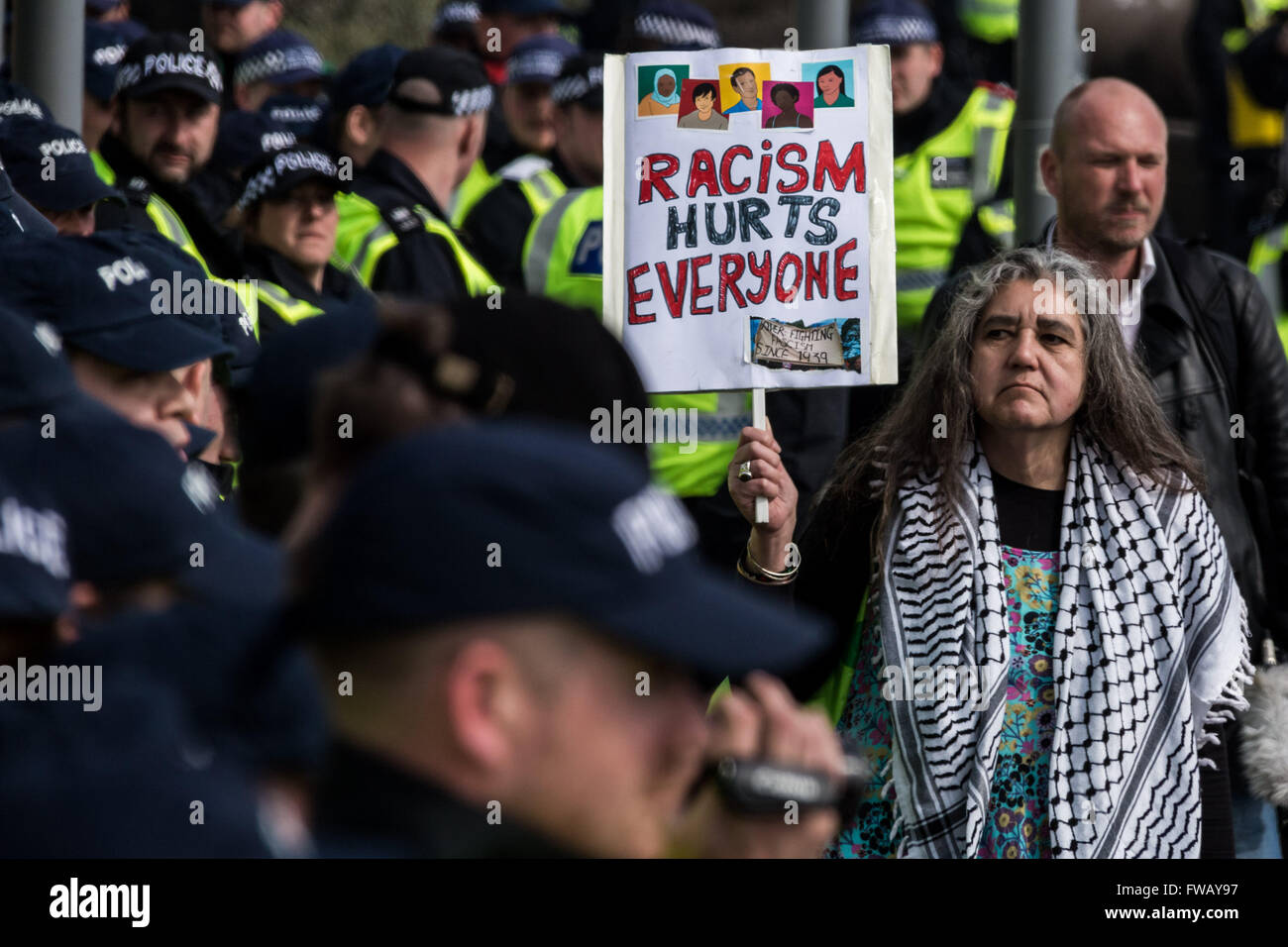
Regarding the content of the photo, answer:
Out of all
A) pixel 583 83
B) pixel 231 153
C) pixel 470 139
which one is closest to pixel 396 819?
pixel 470 139

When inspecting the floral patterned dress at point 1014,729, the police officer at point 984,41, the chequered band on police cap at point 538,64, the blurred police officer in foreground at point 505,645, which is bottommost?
the floral patterned dress at point 1014,729

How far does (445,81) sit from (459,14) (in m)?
3.84

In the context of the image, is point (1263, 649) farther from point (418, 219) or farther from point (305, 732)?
point (305, 732)

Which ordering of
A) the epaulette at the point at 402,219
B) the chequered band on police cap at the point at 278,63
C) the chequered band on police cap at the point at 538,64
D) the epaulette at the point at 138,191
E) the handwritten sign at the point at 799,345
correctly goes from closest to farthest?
the handwritten sign at the point at 799,345 → the epaulette at the point at 402,219 → the epaulette at the point at 138,191 → the chequered band on police cap at the point at 538,64 → the chequered band on police cap at the point at 278,63

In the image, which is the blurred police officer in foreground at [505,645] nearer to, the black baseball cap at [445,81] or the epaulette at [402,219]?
the epaulette at [402,219]

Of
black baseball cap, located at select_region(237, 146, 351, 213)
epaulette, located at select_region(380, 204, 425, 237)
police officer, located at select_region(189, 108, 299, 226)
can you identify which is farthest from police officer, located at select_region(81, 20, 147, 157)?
epaulette, located at select_region(380, 204, 425, 237)

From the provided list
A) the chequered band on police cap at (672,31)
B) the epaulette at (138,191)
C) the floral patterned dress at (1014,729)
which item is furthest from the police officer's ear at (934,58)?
the floral patterned dress at (1014,729)

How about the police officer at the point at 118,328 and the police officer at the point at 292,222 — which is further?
the police officer at the point at 292,222

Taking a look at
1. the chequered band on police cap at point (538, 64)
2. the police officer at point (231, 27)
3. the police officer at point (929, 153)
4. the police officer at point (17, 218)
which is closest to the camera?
the police officer at point (17, 218)

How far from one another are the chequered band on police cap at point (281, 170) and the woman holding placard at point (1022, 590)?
1872mm

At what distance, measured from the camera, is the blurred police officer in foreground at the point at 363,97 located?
618cm

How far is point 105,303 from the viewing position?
11.1 feet
